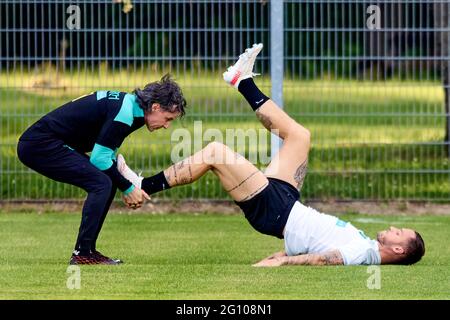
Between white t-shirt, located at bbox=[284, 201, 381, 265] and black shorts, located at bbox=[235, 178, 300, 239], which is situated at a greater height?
black shorts, located at bbox=[235, 178, 300, 239]

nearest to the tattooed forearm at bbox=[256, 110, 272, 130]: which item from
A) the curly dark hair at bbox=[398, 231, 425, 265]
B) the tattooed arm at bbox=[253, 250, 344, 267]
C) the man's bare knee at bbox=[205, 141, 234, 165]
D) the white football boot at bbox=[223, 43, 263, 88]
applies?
the white football boot at bbox=[223, 43, 263, 88]

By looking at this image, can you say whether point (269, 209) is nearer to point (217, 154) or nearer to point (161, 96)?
point (217, 154)

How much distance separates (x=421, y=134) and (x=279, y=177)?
4.85 metres

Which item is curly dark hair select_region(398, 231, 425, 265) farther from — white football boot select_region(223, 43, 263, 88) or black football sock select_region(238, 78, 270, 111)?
white football boot select_region(223, 43, 263, 88)

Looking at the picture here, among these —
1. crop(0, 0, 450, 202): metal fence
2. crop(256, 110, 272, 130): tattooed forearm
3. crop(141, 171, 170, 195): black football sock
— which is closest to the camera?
crop(141, 171, 170, 195): black football sock

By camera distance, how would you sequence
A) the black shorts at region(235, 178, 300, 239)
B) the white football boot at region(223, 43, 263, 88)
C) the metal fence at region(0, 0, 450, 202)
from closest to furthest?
1. the black shorts at region(235, 178, 300, 239)
2. the white football boot at region(223, 43, 263, 88)
3. the metal fence at region(0, 0, 450, 202)

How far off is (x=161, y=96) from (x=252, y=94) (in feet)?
2.91

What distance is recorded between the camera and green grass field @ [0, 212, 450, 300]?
8672mm

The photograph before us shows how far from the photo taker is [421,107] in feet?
48.5

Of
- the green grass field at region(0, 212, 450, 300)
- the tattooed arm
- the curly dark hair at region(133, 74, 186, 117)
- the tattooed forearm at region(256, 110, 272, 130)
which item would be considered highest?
the curly dark hair at region(133, 74, 186, 117)

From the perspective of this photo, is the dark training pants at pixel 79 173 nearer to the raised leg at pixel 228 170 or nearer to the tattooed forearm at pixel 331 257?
the raised leg at pixel 228 170

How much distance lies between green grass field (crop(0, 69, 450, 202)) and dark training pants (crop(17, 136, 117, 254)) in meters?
4.27
